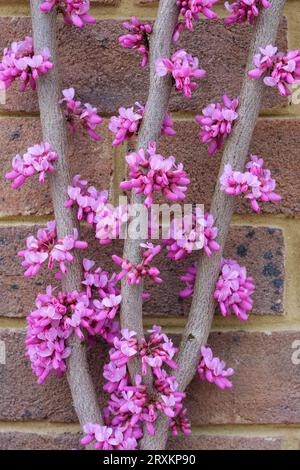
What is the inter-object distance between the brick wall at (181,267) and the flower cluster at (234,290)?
0.06 metres

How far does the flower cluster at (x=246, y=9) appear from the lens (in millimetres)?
696

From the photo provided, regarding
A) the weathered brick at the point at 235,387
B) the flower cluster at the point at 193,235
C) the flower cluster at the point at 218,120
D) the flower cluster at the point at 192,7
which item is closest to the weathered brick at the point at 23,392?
the weathered brick at the point at 235,387

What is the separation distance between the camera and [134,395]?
2.34 feet

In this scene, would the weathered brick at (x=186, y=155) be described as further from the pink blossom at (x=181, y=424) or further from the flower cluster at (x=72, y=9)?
the pink blossom at (x=181, y=424)

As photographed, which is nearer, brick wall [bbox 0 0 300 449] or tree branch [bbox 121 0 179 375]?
tree branch [bbox 121 0 179 375]

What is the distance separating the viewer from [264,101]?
811 mm

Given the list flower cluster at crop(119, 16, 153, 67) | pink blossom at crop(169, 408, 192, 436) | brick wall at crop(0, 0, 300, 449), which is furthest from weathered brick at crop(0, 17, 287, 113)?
pink blossom at crop(169, 408, 192, 436)

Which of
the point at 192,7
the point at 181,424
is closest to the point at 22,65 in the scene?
the point at 192,7

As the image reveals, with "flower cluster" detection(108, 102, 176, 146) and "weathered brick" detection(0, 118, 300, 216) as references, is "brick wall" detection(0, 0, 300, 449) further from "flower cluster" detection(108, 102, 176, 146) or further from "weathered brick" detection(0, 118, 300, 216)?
"flower cluster" detection(108, 102, 176, 146)

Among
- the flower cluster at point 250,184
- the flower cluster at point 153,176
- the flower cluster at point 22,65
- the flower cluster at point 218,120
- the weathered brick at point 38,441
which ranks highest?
the flower cluster at point 22,65

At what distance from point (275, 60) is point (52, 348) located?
40cm

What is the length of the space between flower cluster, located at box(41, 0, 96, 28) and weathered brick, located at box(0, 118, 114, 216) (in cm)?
14

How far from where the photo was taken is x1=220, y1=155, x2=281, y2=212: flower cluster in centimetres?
69

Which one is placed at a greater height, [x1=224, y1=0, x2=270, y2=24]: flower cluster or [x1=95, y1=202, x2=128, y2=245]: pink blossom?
[x1=224, y1=0, x2=270, y2=24]: flower cluster
